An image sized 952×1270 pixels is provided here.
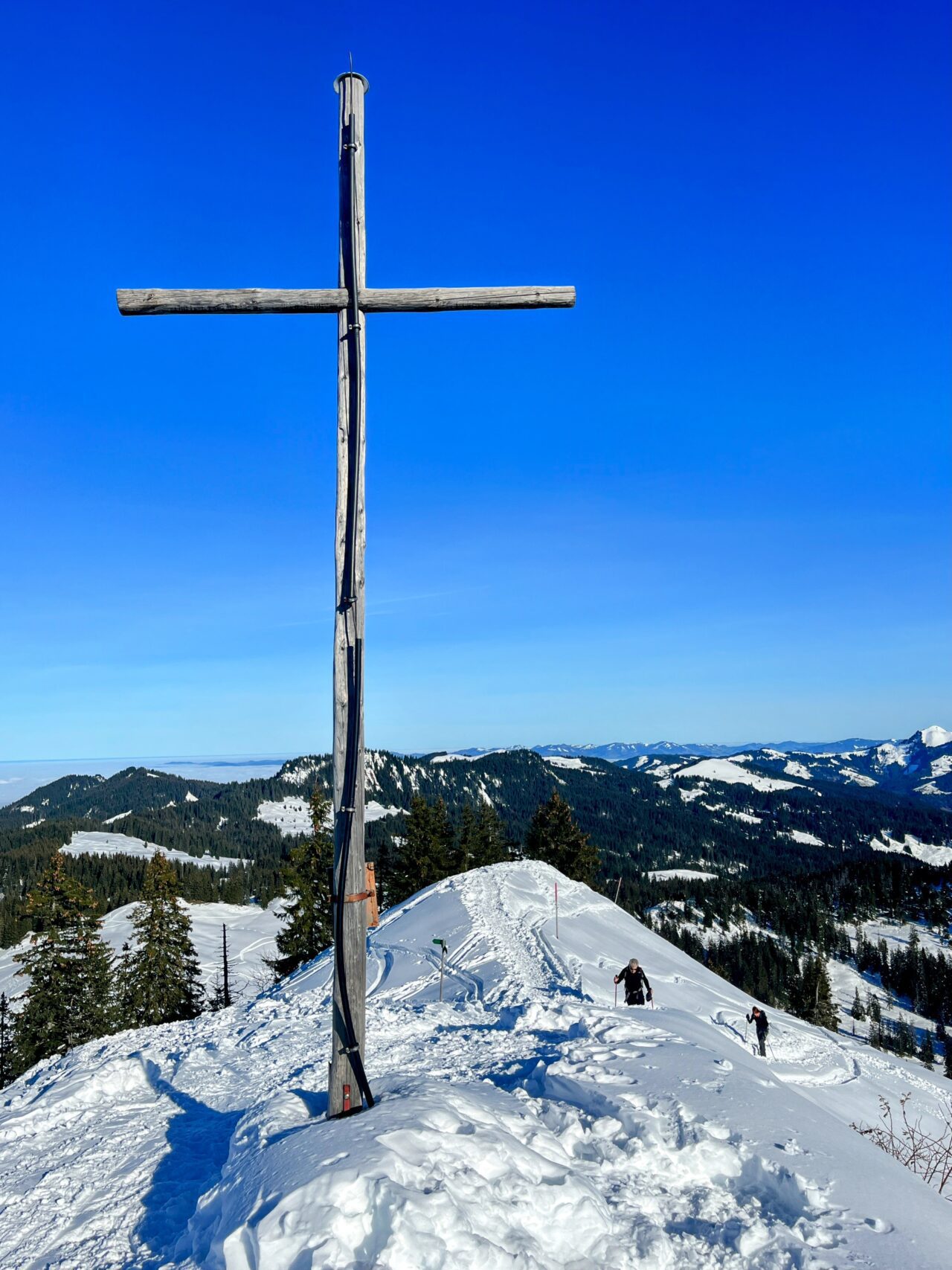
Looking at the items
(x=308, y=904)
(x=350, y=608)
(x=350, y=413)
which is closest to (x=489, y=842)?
(x=308, y=904)

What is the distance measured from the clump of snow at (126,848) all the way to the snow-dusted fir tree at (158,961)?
144 meters

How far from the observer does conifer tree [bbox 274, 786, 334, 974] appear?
32031 mm

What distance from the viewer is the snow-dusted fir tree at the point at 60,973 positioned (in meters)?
26.5

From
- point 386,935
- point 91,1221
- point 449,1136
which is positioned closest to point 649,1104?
point 449,1136

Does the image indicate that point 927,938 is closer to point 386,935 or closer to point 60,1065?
point 386,935

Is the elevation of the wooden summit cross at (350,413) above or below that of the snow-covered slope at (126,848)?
above

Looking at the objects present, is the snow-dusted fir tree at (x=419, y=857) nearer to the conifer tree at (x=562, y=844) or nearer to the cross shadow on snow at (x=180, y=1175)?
the conifer tree at (x=562, y=844)

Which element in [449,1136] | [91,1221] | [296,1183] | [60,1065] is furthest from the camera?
[60,1065]

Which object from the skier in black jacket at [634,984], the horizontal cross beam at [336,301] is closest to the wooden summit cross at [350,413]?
the horizontal cross beam at [336,301]

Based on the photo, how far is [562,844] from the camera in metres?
46.8

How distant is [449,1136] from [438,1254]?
0.92 meters

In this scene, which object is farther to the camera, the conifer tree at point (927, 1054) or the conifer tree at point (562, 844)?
the conifer tree at point (927, 1054)

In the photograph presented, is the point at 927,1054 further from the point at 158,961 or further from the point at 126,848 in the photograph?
the point at 126,848

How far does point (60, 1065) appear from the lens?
9961 millimetres
